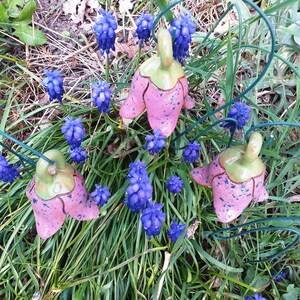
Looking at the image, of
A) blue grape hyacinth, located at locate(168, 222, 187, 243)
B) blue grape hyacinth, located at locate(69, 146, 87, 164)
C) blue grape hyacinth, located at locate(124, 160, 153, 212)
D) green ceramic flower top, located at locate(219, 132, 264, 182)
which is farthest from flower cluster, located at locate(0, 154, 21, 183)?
green ceramic flower top, located at locate(219, 132, 264, 182)

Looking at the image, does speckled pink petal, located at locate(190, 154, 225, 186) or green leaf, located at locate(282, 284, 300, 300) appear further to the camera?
green leaf, located at locate(282, 284, 300, 300)

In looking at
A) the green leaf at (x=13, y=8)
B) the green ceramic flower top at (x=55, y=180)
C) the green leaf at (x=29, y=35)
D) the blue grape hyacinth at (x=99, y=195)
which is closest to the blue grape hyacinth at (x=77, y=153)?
the blue grape hyacinth at (x=99, y=195)

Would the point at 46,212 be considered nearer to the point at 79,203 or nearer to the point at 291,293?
the point at 79,203

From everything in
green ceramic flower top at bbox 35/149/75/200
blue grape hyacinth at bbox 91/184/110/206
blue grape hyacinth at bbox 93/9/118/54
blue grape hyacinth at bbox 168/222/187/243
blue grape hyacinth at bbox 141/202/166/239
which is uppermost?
blue grape hyacinth at bbox 93/9/118/54

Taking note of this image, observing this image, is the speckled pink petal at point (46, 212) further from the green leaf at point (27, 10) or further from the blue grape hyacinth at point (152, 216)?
the green leaf at point (27, 10)

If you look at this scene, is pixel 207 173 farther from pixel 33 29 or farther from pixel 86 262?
pixel 33 29

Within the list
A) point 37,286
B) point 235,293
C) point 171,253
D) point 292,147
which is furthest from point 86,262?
point 292,147

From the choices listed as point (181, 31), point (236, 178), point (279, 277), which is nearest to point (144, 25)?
point (181, 31)

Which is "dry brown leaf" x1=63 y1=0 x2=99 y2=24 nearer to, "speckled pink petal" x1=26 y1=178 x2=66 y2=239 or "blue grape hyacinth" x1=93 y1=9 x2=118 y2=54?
"blue grape hyacinth" x1=93 y1=9 x2=118 y2=54
